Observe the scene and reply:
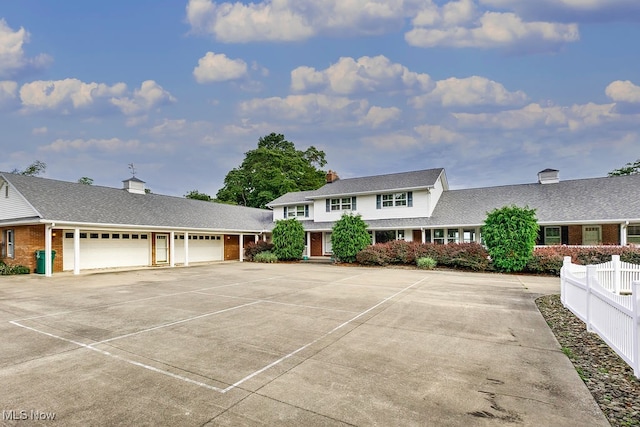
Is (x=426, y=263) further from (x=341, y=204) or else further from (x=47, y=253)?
(x=47, y=253)

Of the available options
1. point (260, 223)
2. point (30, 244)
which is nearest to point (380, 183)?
point (260, 223)

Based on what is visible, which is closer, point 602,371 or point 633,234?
point 602,371

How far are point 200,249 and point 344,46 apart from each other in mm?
19515

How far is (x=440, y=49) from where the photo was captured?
71.1 feet

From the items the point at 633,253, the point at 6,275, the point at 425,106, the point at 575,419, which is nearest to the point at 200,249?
the point at 6,275

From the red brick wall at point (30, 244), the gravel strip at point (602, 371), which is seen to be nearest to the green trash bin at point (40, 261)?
the red brick wall at point (30, 244)

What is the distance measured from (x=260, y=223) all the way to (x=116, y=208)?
12.5m

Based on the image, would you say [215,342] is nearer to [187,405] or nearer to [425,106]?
[187,405]

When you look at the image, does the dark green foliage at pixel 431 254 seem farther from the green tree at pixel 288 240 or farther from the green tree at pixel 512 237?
the green tree at pixel 288 240

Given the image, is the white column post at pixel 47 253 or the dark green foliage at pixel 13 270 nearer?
the white column post at pixel 47 253

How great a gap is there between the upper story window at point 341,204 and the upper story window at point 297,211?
3009mm

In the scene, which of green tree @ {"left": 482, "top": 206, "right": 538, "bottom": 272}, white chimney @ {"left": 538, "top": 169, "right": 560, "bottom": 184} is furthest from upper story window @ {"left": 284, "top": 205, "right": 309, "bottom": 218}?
white chimney @ {"left": 538, "top": 169, "right": 560, "bottom": 184}

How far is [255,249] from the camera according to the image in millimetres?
26438

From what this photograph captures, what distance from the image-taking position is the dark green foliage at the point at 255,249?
26.3 meters
